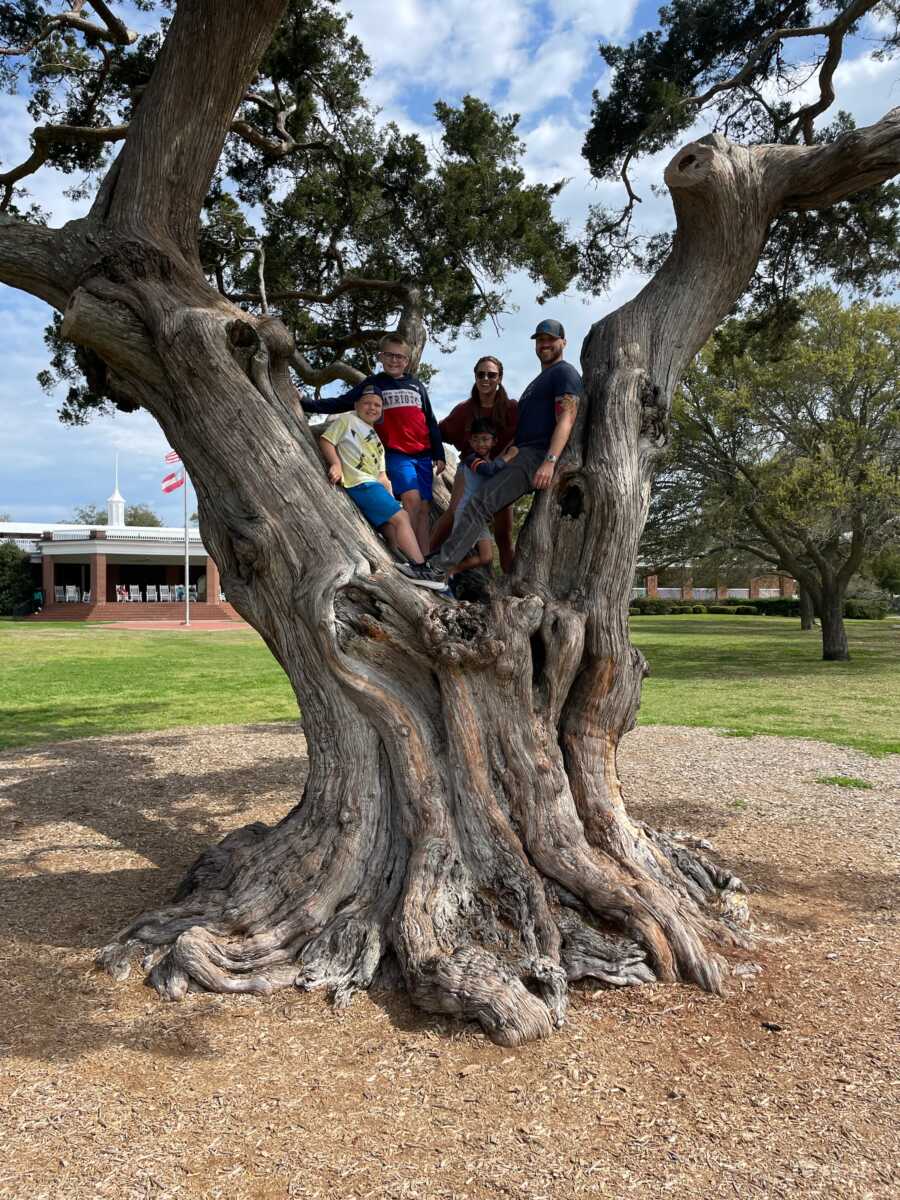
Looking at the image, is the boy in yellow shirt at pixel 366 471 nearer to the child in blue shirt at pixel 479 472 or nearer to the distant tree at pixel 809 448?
the child in blue shirt at pixel 479 472

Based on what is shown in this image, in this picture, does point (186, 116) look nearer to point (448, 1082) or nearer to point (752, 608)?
point (448, 1082)

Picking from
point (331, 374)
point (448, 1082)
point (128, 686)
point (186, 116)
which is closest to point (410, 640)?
point (448, 1082)

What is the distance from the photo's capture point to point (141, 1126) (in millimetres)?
2857

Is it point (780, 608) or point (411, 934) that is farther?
point (780, 608)

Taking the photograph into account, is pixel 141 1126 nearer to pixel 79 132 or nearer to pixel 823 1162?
pixel 823 1162

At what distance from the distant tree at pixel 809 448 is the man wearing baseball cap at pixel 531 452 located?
47.9 ft

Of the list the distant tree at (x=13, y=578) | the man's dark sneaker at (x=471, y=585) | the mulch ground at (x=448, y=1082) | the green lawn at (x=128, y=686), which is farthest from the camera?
the distant tree at (x=13, y=578)

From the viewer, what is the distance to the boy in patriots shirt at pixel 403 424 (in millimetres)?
4891

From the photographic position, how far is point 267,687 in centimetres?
1648

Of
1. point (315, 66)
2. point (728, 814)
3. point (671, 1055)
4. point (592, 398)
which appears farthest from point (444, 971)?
point (315, 66)

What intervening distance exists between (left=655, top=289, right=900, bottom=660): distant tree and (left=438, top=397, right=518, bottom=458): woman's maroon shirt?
1440 centimetres

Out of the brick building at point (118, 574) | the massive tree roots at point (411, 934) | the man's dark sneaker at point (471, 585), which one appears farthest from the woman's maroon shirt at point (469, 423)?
the brick building at point (118, 574)

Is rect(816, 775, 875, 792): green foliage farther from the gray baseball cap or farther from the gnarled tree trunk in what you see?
the gray baseball cap

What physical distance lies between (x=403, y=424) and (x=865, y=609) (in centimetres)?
4305
